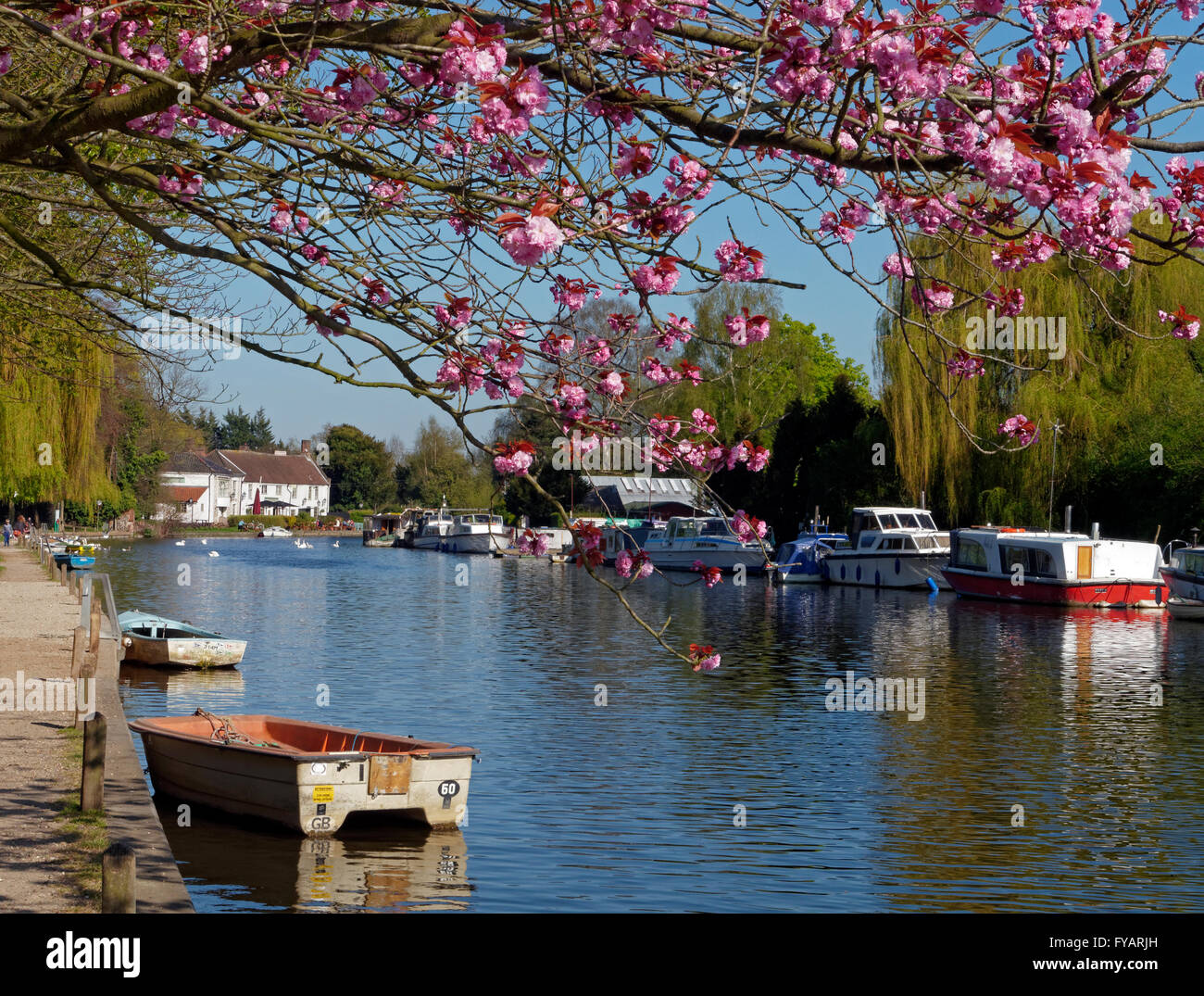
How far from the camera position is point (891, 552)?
5194 centimetres

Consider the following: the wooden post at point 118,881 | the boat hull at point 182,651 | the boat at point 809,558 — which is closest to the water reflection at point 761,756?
the boat hull at point 182,651

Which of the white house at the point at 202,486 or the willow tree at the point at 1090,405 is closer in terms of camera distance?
the willow tree at the point at 1090,405

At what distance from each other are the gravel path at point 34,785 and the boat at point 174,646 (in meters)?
1.38

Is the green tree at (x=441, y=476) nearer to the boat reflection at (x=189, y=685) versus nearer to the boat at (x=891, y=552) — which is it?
the boat at (x=891, y=552)

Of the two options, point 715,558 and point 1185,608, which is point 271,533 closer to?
point 715,558

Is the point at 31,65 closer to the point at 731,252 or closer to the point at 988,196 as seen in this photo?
the point at 731,252

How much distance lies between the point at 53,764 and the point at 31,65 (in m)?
6.18

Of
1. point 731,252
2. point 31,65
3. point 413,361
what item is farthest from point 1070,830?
point 31,65

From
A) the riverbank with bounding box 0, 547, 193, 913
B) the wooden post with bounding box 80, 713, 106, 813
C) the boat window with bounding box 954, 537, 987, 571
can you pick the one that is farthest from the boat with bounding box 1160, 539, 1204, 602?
the wooden post with bounding box 80, 713, 106, 813

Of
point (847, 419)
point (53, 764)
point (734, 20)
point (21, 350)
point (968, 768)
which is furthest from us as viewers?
point (847, 419)

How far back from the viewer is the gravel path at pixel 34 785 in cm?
855

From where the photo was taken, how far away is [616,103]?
6.47 metres

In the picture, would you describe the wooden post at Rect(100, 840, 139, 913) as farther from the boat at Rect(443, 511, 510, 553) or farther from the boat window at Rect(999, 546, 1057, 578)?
the boat at Rect(443, 511, 510, 553)
